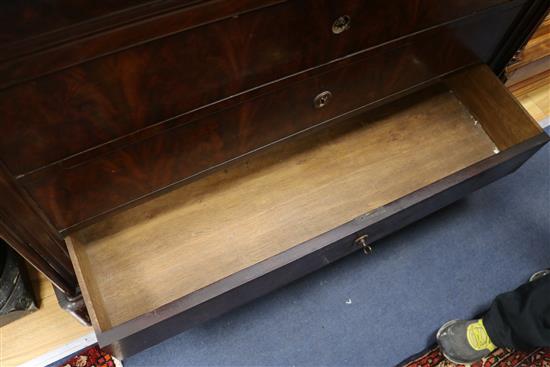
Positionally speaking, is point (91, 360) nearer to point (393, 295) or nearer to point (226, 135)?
point (226, 135)

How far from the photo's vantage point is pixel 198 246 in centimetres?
85

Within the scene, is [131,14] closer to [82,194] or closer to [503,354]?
[82,194]

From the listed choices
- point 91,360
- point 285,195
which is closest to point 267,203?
point 285,195

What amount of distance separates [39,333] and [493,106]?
3.49 ft

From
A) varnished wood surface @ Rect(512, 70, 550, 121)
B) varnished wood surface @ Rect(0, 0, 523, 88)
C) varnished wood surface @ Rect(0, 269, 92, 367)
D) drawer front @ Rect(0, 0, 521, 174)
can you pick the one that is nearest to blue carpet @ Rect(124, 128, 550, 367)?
varnished wood surface @ Rect(0, 269, 92, 367)

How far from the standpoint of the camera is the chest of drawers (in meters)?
0.53

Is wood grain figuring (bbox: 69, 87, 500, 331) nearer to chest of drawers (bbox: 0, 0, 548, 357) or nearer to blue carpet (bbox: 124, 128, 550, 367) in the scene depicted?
chest of drawers (bbox: 0, 0, 548, 357)

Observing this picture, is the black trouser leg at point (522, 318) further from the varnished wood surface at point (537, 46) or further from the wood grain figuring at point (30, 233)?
the wood grain figuring at point (30, 233)

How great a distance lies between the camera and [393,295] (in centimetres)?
103

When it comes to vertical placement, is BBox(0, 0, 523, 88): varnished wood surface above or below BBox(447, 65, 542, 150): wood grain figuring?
above

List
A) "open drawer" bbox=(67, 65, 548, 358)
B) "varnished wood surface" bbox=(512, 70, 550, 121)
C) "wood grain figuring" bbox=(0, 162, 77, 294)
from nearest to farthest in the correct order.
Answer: "wood grain figuring" bbox=(0, 162, 77, 294)
"open drawer" bbox=(67, 65, 548, 358)
"varnished wood surface" bbox=(512, 70, 550, 121)

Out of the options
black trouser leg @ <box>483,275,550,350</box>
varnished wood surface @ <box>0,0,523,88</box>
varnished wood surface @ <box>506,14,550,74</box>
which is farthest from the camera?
varnished wood surface @ <box>506,14,550,74</box>

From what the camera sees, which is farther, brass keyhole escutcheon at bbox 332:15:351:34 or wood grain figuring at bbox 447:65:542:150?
wood grain figuring at bbox 447:65:542:150

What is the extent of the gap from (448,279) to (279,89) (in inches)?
25.0
